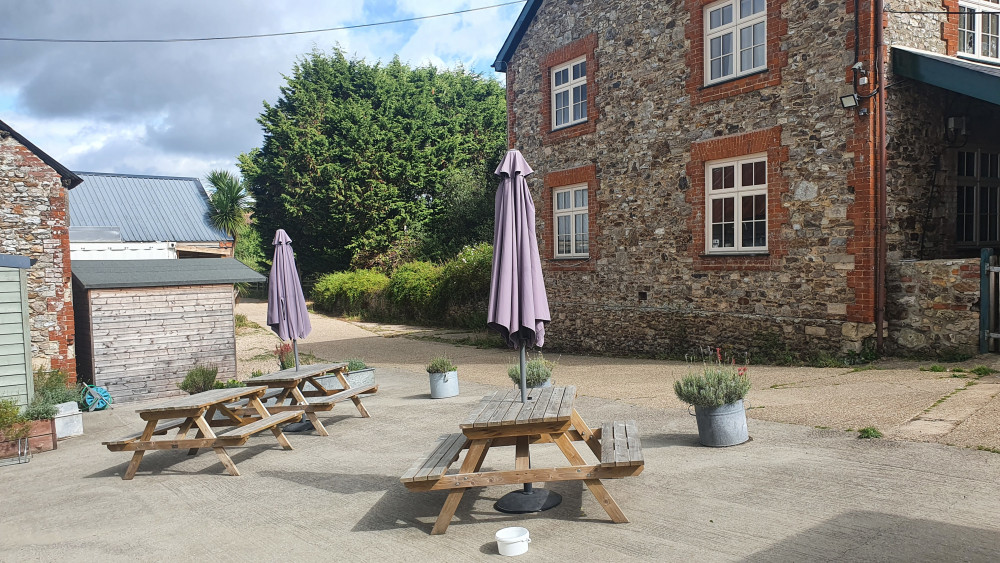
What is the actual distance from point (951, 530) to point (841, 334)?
696 centimetres

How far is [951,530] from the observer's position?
412 centimetres

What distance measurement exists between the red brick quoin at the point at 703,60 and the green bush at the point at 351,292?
17.6 m

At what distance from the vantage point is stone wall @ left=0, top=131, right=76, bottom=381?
11.3 m

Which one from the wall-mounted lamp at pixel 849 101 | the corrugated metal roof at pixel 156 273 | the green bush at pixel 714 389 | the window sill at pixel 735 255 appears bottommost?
the green bush at pixel 714 389

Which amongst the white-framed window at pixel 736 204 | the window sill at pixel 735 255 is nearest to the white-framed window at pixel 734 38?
the white-framed window at pixel 736 204

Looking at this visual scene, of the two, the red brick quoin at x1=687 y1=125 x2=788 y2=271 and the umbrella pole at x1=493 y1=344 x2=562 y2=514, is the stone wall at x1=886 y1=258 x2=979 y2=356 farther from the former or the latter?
the umbrella pole at x1=493 y1=344 x2=562 y2=514

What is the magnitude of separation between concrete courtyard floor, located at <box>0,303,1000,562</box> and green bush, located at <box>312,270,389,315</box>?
19455 millimetres

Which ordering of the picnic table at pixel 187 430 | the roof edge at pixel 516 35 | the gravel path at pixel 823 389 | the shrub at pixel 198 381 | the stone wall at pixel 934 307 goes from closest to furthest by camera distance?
the picnic table at pixel 187 430 → the gravel path at pixel 823 389 → the stone wall at pixel 934 307 → the shrub at pixel 198 381 → the roof edge at pixel 516 35

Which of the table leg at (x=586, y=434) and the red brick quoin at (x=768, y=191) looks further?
the red brick quoin at (x=768, y=191)

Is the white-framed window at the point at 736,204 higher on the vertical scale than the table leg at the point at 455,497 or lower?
higher

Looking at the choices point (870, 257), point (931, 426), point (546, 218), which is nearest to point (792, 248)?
point (870, 257)

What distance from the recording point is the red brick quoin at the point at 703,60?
37.2 ft

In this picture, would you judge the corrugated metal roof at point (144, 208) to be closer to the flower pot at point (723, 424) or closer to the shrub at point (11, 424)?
the shrub at point (11, 424)

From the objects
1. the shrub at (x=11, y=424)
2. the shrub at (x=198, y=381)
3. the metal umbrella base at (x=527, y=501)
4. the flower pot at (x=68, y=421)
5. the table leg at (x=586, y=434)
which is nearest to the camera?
the metal umbrella base at (x=527, y=501)
